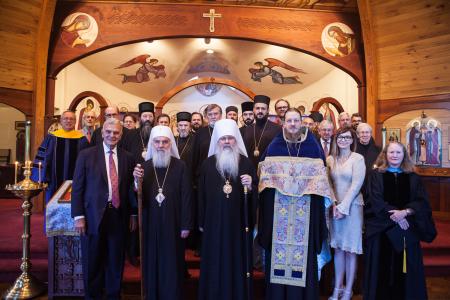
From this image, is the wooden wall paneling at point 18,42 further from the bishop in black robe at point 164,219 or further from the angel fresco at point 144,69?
the bishop in black robe at point 164,219

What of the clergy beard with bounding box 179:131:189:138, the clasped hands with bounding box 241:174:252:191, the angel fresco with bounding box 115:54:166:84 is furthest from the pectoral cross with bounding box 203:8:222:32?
the clasped hands with bounding box 241:174:252:191

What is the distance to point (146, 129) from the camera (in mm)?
4699

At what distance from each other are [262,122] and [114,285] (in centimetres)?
258

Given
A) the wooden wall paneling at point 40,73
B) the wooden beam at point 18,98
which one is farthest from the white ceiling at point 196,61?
the wooden beam at point 18,98

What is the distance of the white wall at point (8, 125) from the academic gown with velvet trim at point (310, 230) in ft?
39.3

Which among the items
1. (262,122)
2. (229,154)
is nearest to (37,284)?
(229,154)

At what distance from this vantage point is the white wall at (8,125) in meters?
12.2

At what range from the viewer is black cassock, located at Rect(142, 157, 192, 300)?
3.08m

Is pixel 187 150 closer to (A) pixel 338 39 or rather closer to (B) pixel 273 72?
(A) pixel 338 39

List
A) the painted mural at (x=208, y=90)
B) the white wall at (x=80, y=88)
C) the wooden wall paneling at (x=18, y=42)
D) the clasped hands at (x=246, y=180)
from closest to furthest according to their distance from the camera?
→ the clasped hands at (x=246, y=180) → the wooden wall paneling at (x=18, y=42) → the white wall at (x=80, y=88) → the painted mural at (x=208, y=90)

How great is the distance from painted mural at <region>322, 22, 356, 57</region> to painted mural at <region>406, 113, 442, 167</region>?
256 cm

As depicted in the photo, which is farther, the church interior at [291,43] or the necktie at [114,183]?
the church interior at [291,43]

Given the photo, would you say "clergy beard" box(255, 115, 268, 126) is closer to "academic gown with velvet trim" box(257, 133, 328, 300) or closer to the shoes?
"academic gown with velvet trim" box(257, 133, 328, 300)

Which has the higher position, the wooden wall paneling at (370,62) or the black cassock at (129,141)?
the wooden wall paneling at (370,62)
